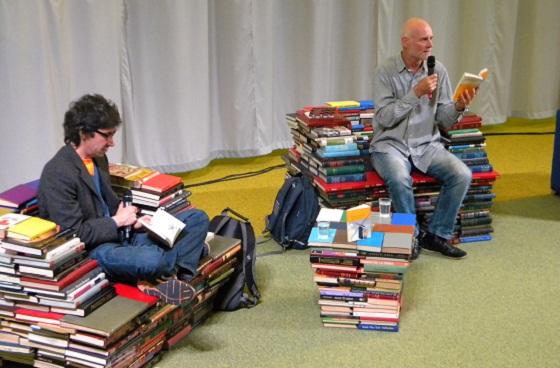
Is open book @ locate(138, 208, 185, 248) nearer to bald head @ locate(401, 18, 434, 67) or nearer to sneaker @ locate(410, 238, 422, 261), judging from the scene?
sneaker @ locate(410, 238, 422, 261)

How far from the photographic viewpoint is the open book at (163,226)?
9.21 feet

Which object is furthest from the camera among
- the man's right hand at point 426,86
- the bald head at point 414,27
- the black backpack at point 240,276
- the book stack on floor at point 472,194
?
the book stack on floor at point 472,194

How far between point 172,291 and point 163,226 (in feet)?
0.93

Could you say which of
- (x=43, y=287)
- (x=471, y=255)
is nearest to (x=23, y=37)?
(x=43, y=287)

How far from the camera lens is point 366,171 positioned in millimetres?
3844

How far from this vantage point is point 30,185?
292 centimetres

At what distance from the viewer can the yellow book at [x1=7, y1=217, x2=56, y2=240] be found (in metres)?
2.46

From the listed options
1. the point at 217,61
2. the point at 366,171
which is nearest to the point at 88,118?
the point at 366,171

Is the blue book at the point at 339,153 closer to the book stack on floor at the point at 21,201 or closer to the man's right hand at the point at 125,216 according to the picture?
the man's right hand at the point at 125,216

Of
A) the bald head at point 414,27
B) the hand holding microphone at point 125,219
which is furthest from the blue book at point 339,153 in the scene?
the hand holding microphone at point 125,219

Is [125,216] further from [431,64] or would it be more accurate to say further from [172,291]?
[431,64]

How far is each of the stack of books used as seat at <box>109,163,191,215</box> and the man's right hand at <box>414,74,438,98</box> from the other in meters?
1.26

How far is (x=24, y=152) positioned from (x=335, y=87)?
7.73 ft

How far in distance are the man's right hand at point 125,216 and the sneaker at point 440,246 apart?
161cm
